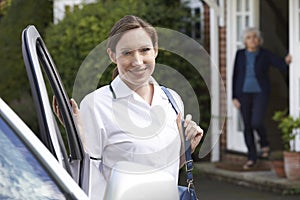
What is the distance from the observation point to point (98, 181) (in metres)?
3.18

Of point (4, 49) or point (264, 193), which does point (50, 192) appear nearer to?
point (264, 193)

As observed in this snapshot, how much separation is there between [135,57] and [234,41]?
860 cm

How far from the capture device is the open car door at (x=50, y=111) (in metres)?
2.65

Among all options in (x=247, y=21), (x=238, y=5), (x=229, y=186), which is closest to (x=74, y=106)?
(x=229, y=186)

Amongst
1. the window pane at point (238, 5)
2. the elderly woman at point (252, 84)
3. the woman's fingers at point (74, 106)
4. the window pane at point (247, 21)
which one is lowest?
the elderly woman at point (252, 84)

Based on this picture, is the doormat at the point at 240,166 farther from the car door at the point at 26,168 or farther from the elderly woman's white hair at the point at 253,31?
the car door at the point at 26,168

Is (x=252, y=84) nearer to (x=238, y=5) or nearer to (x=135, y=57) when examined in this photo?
(x=238, y=5)

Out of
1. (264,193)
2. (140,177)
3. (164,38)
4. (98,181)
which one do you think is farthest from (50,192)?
(264,193)

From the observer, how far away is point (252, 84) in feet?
35.1

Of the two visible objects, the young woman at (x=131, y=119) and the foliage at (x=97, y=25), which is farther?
the foliage at (x=97, y=25)

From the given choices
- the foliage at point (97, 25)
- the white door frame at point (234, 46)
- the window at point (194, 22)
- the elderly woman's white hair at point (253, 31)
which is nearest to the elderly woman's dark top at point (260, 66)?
the elderly woman's white hair at point (253, 31)

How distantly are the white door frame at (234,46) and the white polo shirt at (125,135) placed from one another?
27.6ft

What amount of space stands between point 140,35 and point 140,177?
101 cm

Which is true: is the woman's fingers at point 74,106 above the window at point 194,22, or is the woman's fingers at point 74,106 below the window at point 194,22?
below
